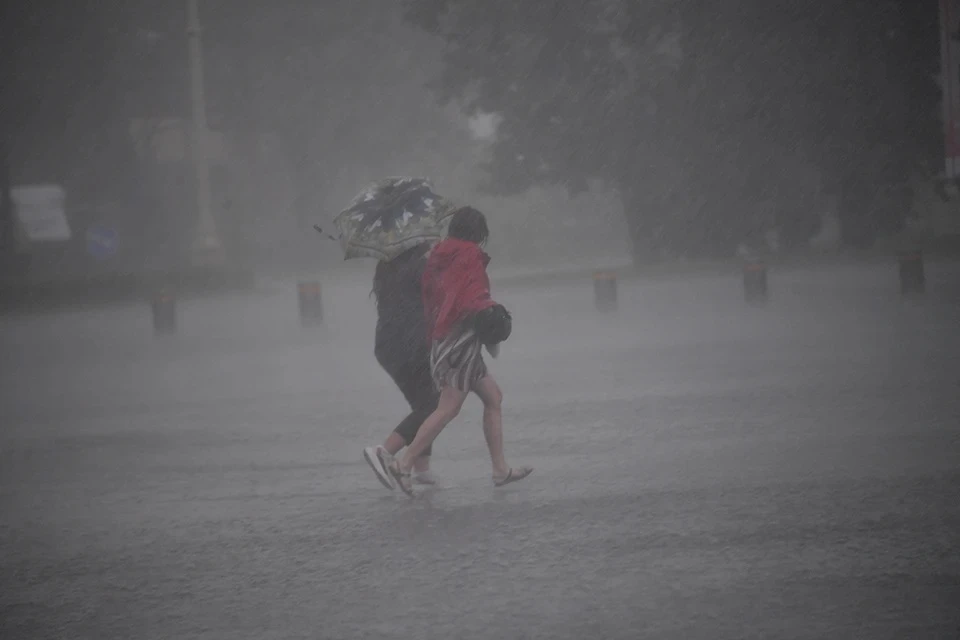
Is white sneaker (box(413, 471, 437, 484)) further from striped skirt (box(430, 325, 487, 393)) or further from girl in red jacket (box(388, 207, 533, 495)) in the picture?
striped skirt (box(430, 325, 487, 393))

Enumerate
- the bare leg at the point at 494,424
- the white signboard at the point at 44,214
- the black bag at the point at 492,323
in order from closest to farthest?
1. the black bag at the point at 492,323
2. the bare leg at the point at 494,424
3. the white signboard at the point at 44,214

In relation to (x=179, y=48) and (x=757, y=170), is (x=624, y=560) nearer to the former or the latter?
(x=757, y=170)

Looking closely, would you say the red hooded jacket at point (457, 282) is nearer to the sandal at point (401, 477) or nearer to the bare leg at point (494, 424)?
the bare leg at point (494, 424)

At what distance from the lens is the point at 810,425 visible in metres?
8.85

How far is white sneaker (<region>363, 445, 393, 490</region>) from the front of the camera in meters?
7.09

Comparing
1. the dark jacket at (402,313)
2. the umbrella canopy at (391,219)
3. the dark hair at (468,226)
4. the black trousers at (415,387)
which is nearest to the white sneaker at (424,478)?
the black trousers at (415,387)

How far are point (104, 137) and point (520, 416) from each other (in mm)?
41252

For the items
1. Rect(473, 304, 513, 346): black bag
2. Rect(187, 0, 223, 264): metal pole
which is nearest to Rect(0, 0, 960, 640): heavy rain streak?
Rect(473, 304, 513, 346): black bag

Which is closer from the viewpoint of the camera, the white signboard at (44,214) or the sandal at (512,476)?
the sandal at (512,476)

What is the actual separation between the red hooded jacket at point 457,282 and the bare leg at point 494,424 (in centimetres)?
43

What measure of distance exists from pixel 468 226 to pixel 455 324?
1.73 feet

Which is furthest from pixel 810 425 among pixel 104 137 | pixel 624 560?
pixel 104 137

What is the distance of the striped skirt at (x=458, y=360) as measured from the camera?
6934mm

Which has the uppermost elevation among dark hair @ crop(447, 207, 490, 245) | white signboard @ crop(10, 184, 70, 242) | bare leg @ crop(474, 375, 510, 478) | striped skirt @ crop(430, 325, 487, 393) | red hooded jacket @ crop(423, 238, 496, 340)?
white signboard @ crop(10, 184, 70, 242)
